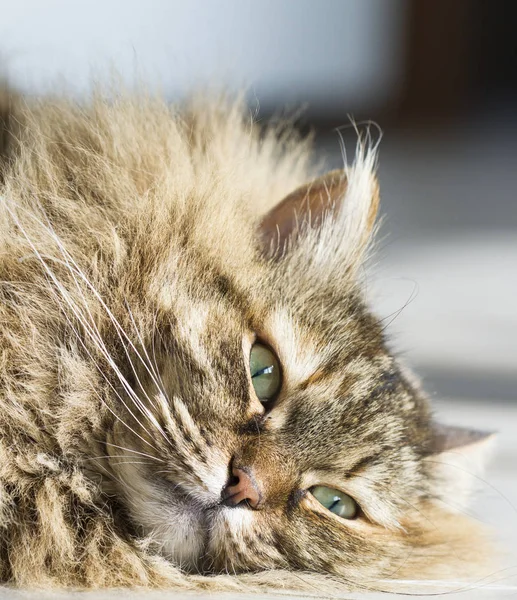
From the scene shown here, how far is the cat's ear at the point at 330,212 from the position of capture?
49.3 inches

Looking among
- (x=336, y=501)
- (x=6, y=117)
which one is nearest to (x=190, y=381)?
(x=336, y=501)

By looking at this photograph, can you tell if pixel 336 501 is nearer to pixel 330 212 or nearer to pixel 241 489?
pixel 241 489

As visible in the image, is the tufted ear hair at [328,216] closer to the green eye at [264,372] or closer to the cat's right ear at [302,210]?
the cat's right ear at [302,210]

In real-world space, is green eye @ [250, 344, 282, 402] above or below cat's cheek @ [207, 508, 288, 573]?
above

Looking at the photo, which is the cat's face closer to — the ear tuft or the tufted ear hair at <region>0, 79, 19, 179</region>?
the ear tuft

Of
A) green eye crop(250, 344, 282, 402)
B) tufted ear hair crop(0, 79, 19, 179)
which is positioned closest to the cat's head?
green eye crop(250, 344, 282, 402)

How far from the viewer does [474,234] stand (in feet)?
8.57

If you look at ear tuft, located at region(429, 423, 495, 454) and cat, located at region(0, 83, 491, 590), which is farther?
ear tuft, located at region(429, 423, 495, 454)

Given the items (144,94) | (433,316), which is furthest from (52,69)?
(433,316)

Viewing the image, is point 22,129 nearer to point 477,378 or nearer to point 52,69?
point 52,69

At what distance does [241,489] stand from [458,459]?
0.62 m

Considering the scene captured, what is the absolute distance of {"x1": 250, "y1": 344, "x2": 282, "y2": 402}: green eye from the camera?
1060 millimetres

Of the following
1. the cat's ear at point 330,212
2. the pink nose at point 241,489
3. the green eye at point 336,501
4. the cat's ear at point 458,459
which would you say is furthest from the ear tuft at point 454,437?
the pink nose at point 241,489

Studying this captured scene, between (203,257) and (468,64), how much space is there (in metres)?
4.02
